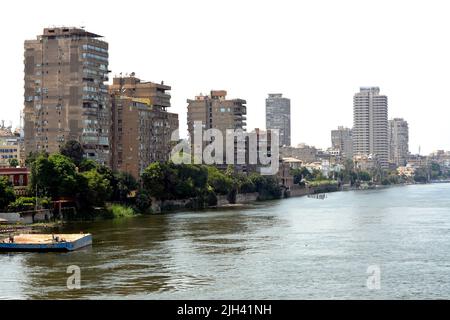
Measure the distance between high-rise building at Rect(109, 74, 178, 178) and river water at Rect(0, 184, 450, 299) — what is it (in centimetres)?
3818

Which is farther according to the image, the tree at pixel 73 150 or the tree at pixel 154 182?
the tree at pixel 154 182

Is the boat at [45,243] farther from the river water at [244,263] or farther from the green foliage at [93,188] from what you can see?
the green foliage at [93,188]

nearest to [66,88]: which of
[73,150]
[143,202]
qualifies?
[73,150]

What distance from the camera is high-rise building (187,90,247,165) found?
16825 cm

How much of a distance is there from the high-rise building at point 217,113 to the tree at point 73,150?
226 feet

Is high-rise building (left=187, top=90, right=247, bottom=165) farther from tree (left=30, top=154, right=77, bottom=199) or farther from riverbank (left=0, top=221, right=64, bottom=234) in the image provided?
riverbank (left=0, top=221, right=64, bottom=234)

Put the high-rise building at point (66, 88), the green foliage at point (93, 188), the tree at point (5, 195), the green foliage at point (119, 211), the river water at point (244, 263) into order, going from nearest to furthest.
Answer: the river water at point (244, 263)
the tree at point (5, 195)
the green foliage at point (93, 188)
the green foliage at point (119, 211)
the high-rise building at point (66, 88)

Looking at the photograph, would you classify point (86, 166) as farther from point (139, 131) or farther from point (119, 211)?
point (139, 131)

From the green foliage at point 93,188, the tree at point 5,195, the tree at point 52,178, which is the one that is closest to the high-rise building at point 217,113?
the green foliage at point 93,188

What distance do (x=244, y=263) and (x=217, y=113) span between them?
126m

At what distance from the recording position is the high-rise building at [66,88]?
340 ft
